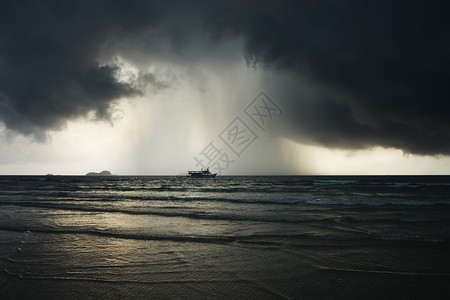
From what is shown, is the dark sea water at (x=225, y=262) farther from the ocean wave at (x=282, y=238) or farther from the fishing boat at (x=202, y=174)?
the fishing boat at (x=202, y=174)

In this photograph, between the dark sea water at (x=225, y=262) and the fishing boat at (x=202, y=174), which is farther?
the fishing boat at (x=202, y=174)

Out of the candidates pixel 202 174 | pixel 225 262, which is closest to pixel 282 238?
pixel 225 262

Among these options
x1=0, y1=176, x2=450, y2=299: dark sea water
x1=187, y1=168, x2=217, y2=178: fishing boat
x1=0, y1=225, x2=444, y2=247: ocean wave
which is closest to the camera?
x1=0, y1=176, x2=450, y2=299: dark sea water

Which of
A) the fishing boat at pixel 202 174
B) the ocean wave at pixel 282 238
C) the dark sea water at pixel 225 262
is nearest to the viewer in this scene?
the dark sea water at pixel 225 262

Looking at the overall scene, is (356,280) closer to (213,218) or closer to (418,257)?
(418,257)

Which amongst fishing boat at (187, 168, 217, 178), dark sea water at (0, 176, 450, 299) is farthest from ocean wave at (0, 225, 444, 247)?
fishing boat at (187, 168, 217, 178)

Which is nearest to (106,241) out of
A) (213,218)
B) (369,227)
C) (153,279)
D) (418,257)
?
(153,279)

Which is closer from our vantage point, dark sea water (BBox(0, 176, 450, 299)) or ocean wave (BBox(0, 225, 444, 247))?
dark sea water (BBox(0, 176, 450, 299))

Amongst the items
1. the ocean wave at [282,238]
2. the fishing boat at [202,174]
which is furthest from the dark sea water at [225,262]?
the fishing boat at [202,174]

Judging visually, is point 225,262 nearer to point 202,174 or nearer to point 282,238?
point 282,238

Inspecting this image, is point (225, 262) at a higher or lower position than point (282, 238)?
higher

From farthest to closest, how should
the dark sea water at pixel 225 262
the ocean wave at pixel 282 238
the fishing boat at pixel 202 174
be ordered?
1. the fishing boat at pixel 202 174
2. the ocean wave at pixel 282 238
3. the dark sea water at pixel 225 262

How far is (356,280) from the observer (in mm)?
5090

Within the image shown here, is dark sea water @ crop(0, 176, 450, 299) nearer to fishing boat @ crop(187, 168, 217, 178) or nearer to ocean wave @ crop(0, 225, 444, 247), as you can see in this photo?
ocean wave @ crop(0, 225, 444, 247)
